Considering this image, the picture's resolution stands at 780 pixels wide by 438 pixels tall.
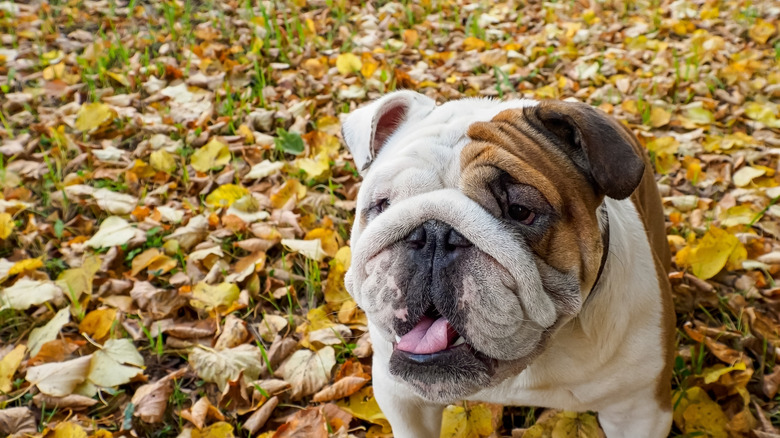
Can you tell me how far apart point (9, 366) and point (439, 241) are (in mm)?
2141

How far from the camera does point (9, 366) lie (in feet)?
9.21

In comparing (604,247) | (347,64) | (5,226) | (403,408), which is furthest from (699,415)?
(347,64)

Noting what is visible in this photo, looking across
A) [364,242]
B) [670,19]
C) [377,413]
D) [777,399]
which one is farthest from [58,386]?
[670,19]

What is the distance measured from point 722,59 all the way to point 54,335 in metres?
4.95

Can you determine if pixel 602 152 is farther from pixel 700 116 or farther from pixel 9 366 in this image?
pixel 700 116

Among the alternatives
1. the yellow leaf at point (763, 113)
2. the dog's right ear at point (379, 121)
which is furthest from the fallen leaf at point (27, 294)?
the yellow leaf at point (763, 113)

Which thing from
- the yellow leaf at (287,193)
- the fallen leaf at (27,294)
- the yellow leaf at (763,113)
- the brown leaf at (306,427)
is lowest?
the yellow leaf at (763,113)

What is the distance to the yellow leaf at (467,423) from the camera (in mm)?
2602

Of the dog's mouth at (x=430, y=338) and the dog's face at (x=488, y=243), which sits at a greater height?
the dog's face at (x=488, y=243)

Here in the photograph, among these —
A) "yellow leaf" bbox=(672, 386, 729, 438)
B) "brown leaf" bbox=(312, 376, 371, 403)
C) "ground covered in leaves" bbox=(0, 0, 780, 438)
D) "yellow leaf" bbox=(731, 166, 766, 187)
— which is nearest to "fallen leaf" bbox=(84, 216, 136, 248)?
"ground covered in leaves" bbox=(0, 0, 780, 438)

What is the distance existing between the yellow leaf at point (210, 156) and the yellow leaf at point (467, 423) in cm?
236

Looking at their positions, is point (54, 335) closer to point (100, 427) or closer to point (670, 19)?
point (100, 427)

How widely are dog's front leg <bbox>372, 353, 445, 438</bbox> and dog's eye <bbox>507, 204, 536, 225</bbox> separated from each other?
28.8 inches

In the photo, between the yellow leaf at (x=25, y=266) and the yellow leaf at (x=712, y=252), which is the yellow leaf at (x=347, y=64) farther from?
the yellow leaf at (x=712, y=252)
